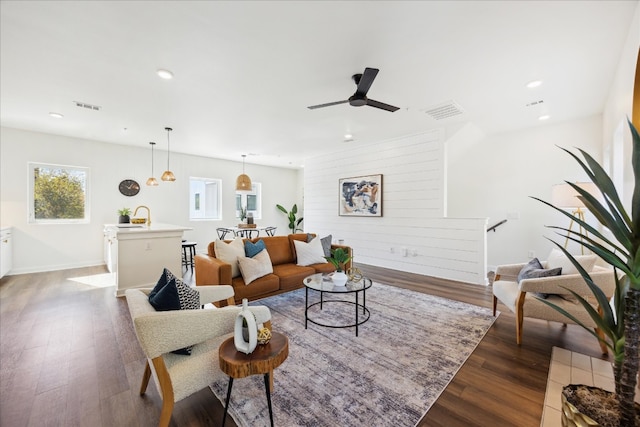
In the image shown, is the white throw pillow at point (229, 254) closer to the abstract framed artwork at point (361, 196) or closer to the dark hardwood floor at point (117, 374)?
the dark hardwood floor at point (117, 374)

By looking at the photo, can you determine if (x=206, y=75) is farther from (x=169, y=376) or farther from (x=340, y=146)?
(x=340, y=146)

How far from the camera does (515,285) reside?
2.91 m

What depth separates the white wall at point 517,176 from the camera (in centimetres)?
457

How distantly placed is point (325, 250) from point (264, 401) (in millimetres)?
2709

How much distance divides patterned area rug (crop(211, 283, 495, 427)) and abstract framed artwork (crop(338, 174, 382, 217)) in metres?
2.78

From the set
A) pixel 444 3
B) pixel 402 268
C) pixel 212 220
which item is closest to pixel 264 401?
pixel 444 3

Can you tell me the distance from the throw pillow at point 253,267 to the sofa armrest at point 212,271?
0.24 meters

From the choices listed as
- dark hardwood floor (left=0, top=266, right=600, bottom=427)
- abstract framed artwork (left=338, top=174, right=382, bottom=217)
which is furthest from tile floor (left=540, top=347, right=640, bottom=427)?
abstract framed artwork (left=338, top=174, right=382, bottom=217)

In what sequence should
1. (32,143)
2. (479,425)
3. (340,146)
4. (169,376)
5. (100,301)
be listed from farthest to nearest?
(340,146)
(32,143)
(100,301)
(479,425)
(169,376)

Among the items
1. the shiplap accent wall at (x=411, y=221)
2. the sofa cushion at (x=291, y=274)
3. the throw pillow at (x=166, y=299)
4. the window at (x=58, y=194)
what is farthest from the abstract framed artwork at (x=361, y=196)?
the window at (x=58, y=194)

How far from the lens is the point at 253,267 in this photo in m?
3.30

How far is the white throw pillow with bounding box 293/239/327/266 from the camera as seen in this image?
4062 millimetres

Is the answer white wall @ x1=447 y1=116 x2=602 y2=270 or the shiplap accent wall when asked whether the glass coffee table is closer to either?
the shiplap accent wall

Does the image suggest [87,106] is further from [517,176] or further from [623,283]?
[517,176]
